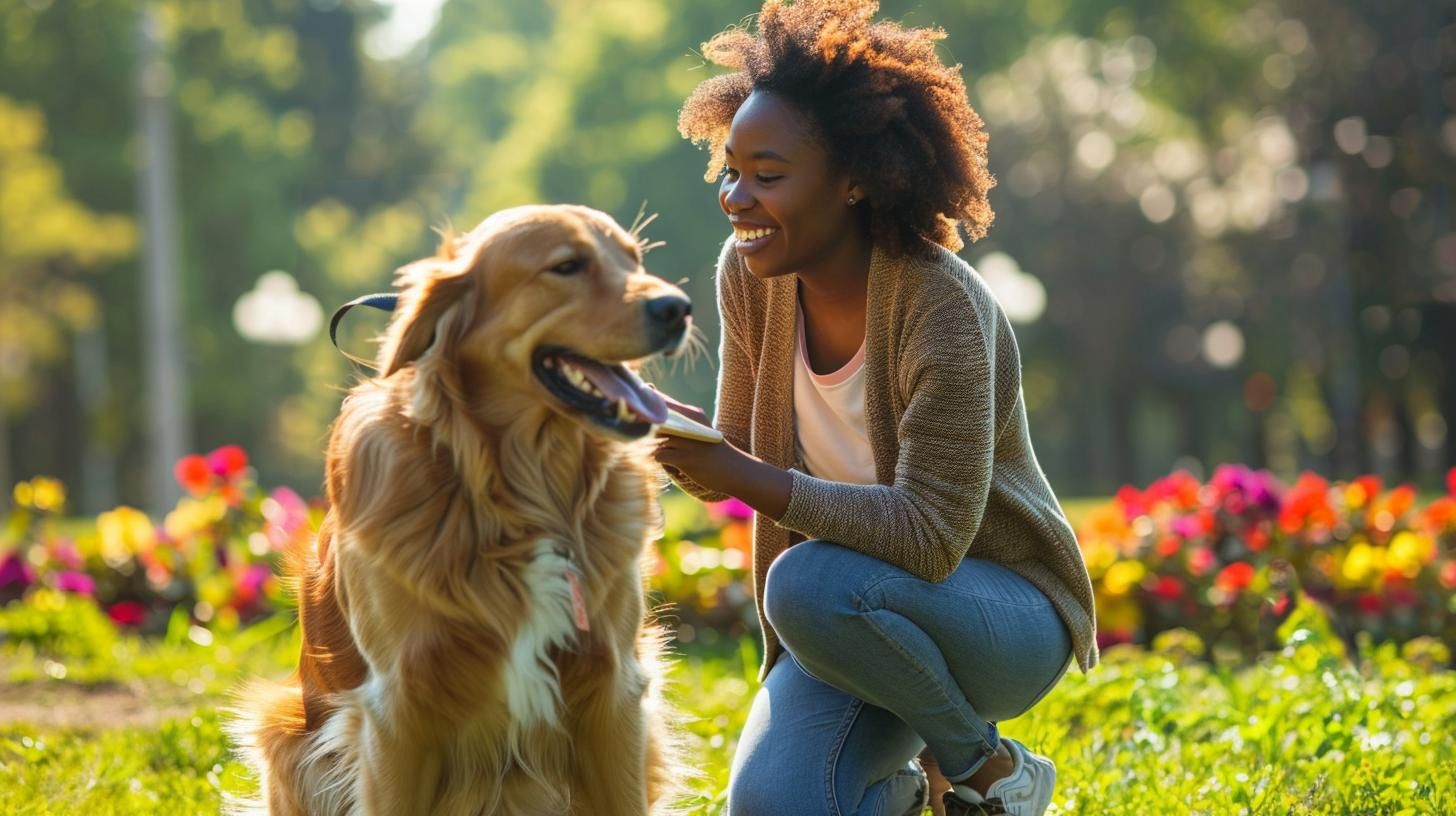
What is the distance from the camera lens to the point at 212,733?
5023 mm

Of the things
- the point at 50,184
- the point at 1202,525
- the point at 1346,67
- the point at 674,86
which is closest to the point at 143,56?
the point at 50,184

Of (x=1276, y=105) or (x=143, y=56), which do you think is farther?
(x=1276, y=105)

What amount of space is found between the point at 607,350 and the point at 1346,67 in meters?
28.9

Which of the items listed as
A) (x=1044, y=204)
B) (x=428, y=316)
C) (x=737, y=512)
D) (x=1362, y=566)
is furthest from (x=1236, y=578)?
(x=1044, y=204)

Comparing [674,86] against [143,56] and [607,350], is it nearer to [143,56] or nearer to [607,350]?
[143,56]

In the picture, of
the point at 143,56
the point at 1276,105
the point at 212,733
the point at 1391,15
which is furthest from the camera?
the point at 1276,105

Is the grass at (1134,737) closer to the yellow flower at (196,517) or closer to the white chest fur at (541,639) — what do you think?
the white chest fur at (541,639)

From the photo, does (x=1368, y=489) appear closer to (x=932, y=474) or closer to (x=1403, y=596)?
(x=1403, y=596)

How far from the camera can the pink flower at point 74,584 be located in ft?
26.0

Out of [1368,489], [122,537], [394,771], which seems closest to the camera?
[394,771]

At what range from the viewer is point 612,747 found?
350 cm

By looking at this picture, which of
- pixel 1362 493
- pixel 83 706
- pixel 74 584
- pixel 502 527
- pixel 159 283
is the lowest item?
pixel 159 283

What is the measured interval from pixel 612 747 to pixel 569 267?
3.45ft

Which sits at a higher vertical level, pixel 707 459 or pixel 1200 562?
pixel 707 459
